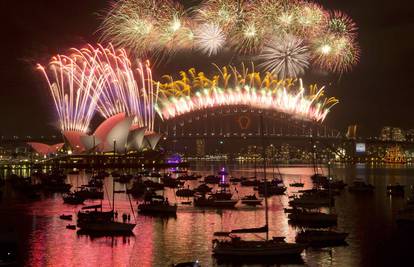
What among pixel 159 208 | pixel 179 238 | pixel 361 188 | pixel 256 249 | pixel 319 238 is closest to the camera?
pixel 256 249

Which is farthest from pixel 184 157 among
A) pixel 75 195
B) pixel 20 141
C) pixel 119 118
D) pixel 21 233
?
pixel 21 233

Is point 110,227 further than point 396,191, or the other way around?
point 396,191

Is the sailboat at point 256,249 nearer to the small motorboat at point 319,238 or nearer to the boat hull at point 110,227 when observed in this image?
the small motorboat at point 319,238

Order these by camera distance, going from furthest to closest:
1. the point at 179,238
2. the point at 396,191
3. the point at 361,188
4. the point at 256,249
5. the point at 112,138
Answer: the point at 112,138
the point at 361,188
the point at 396,191
the point at 179,238
the point at 256,249

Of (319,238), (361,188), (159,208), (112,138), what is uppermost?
(112,138)

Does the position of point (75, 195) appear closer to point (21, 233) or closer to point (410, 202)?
point (21, 233)

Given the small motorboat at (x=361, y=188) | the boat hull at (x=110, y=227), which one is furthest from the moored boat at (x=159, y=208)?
the small motorboat at (x=361, y=188)

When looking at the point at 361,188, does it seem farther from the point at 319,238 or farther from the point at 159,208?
the point at 319,238

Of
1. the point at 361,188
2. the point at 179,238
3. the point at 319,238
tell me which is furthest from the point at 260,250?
the point at 361,188

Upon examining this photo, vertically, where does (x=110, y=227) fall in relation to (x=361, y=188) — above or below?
below

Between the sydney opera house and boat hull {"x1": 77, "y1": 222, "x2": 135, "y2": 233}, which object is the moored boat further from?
the sydney opera house
